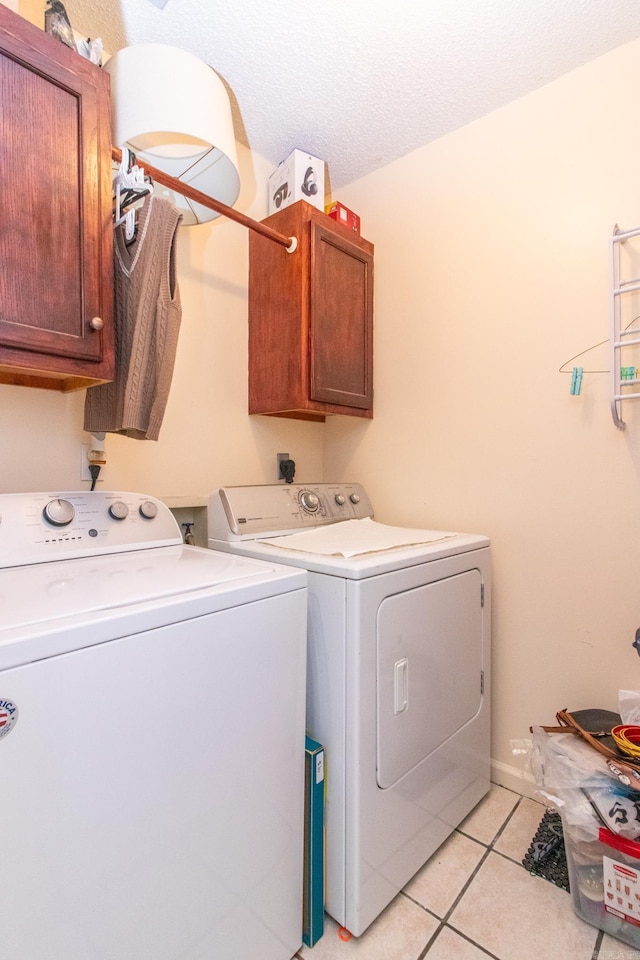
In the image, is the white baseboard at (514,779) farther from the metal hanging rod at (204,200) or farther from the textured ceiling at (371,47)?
the textured ceiling at (371,47)

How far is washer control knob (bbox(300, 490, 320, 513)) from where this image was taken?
5.90ft

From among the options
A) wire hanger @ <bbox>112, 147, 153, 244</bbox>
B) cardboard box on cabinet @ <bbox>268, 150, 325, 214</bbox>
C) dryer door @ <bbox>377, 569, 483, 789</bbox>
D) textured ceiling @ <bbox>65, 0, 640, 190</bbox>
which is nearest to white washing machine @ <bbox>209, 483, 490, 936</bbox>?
dryer door @ <bbox>377, 569, 483, 789</bbox>

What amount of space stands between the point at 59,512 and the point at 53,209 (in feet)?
2.35

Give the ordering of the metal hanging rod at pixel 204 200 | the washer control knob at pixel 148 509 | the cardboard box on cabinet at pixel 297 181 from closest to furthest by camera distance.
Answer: the metal hanging rod at pixel 204 200 < the washer control knob at pixel 148 509 < the cardboard box on cabinet at pixel 297 181

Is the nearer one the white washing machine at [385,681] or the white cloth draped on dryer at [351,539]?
the white washing machine at [385,681]

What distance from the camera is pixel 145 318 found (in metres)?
1.19

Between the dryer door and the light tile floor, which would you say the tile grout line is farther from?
the dryer door

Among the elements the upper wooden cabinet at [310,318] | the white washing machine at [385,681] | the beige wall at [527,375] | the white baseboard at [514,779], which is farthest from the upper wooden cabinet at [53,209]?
the white baseboard at [514,779]

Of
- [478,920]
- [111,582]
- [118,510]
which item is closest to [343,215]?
[118,510]

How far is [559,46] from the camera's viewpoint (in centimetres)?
149

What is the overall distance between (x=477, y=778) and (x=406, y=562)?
0.93 m

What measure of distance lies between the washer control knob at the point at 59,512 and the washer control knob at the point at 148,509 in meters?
0.19

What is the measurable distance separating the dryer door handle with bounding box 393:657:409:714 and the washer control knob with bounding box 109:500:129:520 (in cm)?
85

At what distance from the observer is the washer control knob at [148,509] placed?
1.37 meters
